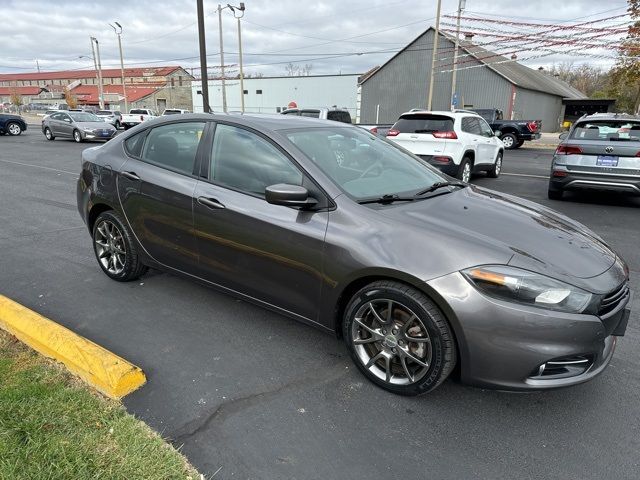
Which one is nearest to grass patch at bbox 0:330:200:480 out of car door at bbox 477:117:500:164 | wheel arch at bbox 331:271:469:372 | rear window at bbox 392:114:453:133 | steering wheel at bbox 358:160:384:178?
wheel arch at bbox 331:271:469:372

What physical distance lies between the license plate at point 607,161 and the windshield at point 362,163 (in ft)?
17.6

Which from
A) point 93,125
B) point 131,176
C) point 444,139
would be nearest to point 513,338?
point 131,176

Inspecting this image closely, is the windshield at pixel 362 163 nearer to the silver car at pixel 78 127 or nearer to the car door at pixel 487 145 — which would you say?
the car door at pixel 487 145

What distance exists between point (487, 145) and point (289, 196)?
926 centimetres

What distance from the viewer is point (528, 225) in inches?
114

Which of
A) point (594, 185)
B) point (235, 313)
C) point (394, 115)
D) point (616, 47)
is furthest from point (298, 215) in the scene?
point (394, 115)

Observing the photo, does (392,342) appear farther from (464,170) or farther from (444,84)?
(444,84)

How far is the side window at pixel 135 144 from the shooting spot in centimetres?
400

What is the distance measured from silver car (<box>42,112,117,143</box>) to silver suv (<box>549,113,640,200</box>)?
18.3m

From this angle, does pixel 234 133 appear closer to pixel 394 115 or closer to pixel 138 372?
pixel 138 372

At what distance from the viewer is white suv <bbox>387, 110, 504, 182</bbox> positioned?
31.2 feet

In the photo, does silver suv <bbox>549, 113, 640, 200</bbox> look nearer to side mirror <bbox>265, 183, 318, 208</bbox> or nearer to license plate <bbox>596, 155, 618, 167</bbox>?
license plate <bbox>596, 155, 618, 167</bbox>

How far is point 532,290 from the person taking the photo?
235 centimetres

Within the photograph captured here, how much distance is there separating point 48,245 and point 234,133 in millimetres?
3476
